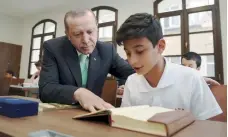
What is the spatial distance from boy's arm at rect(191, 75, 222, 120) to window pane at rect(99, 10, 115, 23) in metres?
4.47

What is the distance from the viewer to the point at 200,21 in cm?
402

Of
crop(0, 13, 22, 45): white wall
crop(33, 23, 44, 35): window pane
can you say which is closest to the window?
crop(33, 23, 44, 35): window pane

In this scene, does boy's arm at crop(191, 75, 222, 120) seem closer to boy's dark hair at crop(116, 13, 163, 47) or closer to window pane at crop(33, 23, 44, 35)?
boy's dark hair at crop(116, 13, 163, 47)

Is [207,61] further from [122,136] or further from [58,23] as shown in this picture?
[58,23]

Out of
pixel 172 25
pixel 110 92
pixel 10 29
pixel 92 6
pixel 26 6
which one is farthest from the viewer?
pixel 10 29

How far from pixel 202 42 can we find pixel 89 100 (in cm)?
361

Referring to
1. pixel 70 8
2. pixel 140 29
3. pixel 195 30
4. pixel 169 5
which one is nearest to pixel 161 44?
pixel 140 29

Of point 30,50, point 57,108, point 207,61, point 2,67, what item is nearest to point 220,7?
point 207,61

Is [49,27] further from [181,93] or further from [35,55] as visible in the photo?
[181,93]

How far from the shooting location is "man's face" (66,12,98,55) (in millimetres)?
1100

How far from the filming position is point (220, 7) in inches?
150

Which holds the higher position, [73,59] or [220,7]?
[220,7]

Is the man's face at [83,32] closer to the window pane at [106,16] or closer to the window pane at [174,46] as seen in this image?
the window pane at [174,46]

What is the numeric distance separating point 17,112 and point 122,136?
39 cm
